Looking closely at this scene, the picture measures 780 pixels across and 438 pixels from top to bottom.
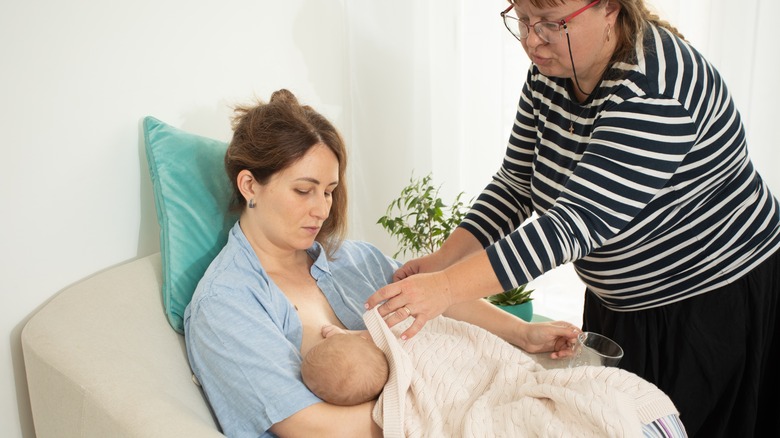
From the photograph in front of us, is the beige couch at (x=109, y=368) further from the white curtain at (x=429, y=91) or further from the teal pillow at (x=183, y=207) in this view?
the white curtain at (x=429, y=91)

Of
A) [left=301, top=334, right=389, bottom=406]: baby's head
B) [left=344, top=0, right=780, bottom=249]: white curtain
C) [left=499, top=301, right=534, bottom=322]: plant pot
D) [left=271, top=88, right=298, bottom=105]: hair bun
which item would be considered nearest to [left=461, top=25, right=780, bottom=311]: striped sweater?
[left=301, top=334, right=389, bottom=406]: baby's head

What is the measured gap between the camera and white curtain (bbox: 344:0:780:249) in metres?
2.85

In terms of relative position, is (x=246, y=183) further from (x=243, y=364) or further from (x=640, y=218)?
(x=640, y=218)

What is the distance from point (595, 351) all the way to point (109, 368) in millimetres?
955

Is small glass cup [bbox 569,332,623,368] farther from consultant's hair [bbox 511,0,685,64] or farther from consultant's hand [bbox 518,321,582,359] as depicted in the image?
consultant's hair [bbox 511,0,685,64]

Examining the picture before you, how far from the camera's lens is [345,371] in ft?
4.30

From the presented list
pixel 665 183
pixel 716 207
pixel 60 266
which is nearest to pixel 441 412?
pixel 665 183

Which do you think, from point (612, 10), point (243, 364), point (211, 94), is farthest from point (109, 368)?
point (612, 10)

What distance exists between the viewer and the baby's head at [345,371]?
4.29 feet

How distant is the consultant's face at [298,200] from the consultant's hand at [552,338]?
1.87 feet

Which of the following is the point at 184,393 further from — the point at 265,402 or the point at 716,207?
the point at 716,207

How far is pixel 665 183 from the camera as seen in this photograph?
1.28 metres

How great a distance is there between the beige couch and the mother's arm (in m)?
0.15

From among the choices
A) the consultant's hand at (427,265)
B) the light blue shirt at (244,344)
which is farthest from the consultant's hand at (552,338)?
the light blue shirt at (244,344)
